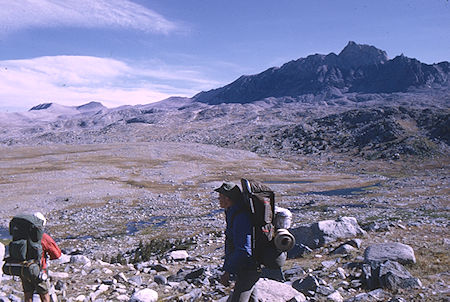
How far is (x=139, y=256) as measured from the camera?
61.6 feet

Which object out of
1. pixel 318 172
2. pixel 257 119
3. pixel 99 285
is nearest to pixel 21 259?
pixel 99 285

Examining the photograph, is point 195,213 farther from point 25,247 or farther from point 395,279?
point 25,247

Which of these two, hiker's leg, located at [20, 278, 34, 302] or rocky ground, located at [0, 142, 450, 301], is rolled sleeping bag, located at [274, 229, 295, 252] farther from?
hiker's leg, located at [20, 278, 34, 302]

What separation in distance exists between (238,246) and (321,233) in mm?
10622

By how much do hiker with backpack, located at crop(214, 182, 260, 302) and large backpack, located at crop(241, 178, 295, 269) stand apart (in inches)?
5.2

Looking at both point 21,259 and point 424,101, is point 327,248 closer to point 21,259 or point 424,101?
point 21,259

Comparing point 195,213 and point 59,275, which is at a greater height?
point 59,275

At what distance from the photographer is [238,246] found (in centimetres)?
543

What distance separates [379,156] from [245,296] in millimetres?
90148

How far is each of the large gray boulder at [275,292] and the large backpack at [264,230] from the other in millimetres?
2795

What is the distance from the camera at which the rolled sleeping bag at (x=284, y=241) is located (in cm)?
534

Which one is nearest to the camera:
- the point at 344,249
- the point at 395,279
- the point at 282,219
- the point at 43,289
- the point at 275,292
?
the point at 282,219

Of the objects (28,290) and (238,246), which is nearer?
(238,246)

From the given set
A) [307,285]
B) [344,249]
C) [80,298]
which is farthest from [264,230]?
[344,249]
